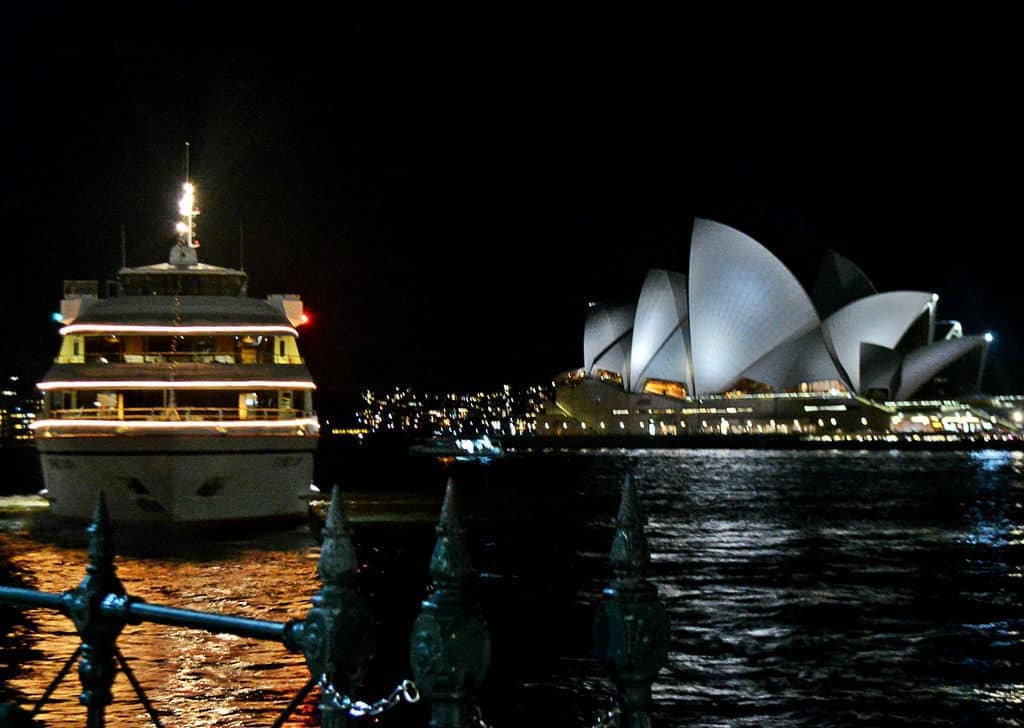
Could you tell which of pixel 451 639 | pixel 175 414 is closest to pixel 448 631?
pixel 451 639

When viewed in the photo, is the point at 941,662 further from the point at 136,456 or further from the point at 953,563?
the point at 136,456

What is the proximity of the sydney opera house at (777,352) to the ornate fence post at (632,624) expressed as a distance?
304 ft

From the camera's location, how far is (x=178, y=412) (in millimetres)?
30094

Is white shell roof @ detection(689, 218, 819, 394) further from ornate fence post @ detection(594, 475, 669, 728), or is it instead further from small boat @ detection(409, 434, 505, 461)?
ornate fence post @ detection(594, 475, 669, 728)

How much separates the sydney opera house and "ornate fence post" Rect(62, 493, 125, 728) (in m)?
92.0

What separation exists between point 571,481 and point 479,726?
6189 centimetres

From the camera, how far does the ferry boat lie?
→ 28.9 m

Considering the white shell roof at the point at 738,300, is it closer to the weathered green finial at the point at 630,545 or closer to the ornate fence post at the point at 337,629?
the weathered green finial at the point at 630,545

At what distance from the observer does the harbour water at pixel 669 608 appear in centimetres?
1319

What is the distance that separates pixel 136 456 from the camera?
28.9 m

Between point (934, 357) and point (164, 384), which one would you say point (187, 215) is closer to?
point (164, 384)

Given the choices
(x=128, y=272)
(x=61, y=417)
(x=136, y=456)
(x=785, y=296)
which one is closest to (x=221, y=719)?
(x=136, y=456)

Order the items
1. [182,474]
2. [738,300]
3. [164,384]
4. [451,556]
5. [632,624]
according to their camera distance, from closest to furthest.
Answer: [451,556] < [632,624] < [182,474] < [164,384] < [738,300]

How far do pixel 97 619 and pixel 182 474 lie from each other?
23.5 m
